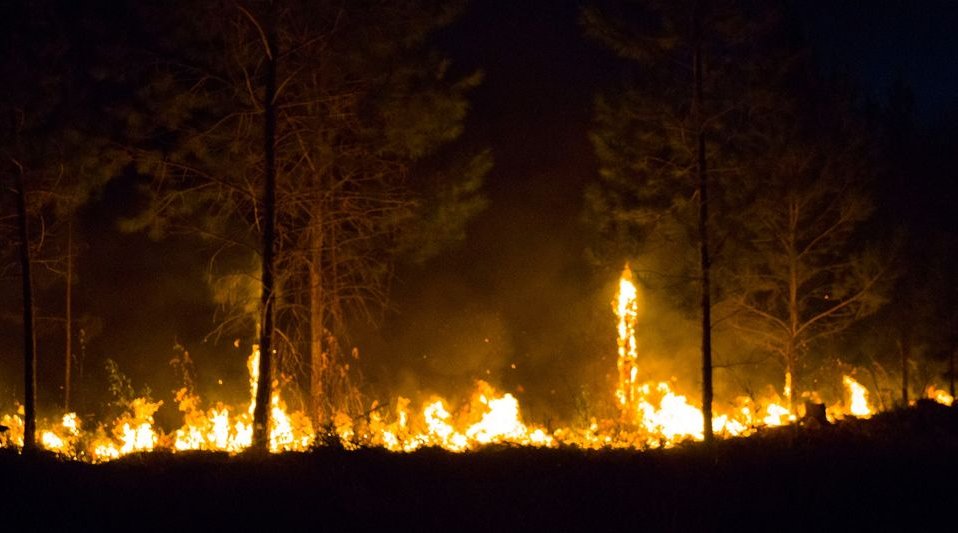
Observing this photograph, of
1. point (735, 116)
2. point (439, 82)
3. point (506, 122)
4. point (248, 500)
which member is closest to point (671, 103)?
point (735, 116)

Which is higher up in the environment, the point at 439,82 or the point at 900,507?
the point at 439,82

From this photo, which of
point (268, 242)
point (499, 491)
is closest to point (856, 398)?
point (268, 242)

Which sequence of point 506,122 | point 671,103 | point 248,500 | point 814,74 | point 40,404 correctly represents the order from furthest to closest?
point 506,122, point 40,404, point 814,74, point 671,103, point 248,500

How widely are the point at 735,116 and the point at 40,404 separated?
43.1ft

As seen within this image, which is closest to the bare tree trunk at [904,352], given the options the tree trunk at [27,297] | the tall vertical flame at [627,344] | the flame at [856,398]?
the flame at [856,398]

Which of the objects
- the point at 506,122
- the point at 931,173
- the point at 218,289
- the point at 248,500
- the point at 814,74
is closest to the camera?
the point at 248,500

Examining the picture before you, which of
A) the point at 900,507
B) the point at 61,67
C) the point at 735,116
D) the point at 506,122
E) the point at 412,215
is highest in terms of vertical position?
the point at 506,122

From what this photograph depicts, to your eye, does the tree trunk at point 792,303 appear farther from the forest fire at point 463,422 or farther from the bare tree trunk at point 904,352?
the bare tree trunk at point 904,352

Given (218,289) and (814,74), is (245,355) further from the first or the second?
(814,74)

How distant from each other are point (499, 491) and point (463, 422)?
310 inches

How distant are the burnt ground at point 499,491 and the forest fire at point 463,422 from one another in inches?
52.3

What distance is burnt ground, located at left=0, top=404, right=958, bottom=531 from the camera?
20.3ft

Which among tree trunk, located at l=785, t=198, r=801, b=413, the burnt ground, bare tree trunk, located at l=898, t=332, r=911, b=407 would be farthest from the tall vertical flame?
the burnt ground

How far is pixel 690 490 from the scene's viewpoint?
6.61 metres
